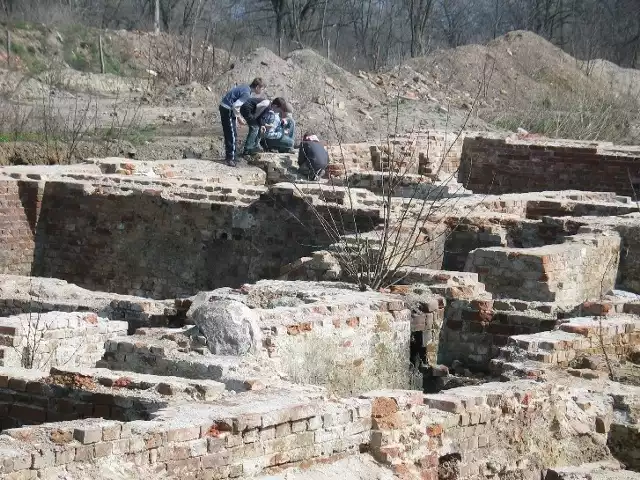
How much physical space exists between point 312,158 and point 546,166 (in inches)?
170

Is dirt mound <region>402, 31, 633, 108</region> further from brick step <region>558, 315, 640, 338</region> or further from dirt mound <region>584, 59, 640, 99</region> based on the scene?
brick step <region>558, 315, 640, 338</region>

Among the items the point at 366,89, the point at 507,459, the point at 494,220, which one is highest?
the point at 366,89

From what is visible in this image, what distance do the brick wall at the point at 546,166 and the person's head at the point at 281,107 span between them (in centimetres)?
265

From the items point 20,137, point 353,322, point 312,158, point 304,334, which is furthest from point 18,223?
point 304,334

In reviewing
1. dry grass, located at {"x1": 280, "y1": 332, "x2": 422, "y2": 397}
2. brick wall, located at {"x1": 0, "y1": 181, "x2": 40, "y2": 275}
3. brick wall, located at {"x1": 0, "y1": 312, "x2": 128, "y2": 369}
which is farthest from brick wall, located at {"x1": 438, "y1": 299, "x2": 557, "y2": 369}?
brick wall, located at {"x1": 0, "y1": 181, "x2": 40, "y2": 275}

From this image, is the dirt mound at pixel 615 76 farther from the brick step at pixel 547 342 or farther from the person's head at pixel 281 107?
the brick step at pixel 547 342

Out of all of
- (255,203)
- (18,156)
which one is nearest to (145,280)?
(255,203)

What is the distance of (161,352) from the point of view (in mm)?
7703

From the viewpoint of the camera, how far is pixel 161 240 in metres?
15.0

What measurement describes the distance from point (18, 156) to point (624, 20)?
3573 cm

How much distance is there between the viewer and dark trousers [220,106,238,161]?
1894 centimetres

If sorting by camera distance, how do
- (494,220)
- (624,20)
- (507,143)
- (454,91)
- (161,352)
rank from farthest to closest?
(624,20)
(454,91)
(507,143)
(494,220)
(161,352)

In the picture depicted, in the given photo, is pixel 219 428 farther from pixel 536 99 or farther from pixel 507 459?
pixel 536 99

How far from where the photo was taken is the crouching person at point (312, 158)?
707 inches
